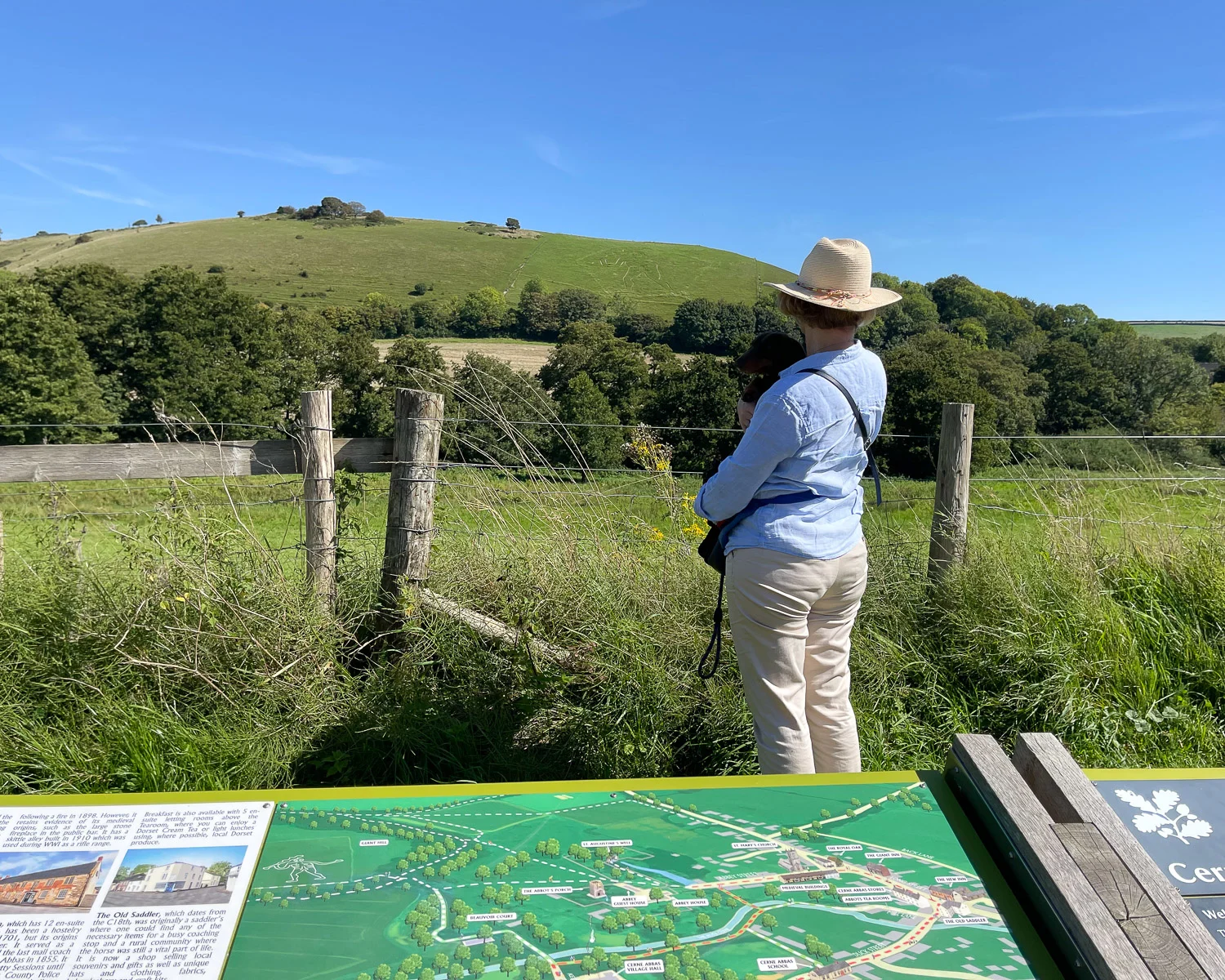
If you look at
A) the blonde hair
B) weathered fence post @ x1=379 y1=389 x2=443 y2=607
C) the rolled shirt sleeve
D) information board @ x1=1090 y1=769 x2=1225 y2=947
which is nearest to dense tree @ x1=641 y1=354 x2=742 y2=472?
weathered fence post @ x1=379 y1=389 x2=443 y2=607

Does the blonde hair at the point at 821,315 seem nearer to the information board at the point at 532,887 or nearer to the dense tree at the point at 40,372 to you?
the information board at the point at 532,887

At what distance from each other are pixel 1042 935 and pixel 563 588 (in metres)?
3.08

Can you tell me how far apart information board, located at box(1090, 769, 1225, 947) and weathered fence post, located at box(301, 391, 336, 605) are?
364 cm

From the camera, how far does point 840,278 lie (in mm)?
2619

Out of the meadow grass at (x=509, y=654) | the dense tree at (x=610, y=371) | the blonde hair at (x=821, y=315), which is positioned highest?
the dense tree at (x=610, y=371)

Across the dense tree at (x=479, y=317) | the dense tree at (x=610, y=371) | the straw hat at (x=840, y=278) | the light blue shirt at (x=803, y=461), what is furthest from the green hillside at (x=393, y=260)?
the light blue shirt at (x=803, y=461)

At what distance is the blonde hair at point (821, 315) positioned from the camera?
259 cm

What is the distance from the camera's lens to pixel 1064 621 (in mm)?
Answer: 4453

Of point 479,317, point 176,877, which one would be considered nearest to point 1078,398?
point 176,877

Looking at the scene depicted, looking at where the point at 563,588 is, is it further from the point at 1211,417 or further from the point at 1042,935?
the point at 1211,417

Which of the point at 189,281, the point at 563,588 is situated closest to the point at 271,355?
the point at 189,281

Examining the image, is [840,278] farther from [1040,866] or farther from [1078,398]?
[1078,398]

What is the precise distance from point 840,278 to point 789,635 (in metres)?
1.20

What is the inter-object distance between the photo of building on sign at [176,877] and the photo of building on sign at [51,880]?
4cm
